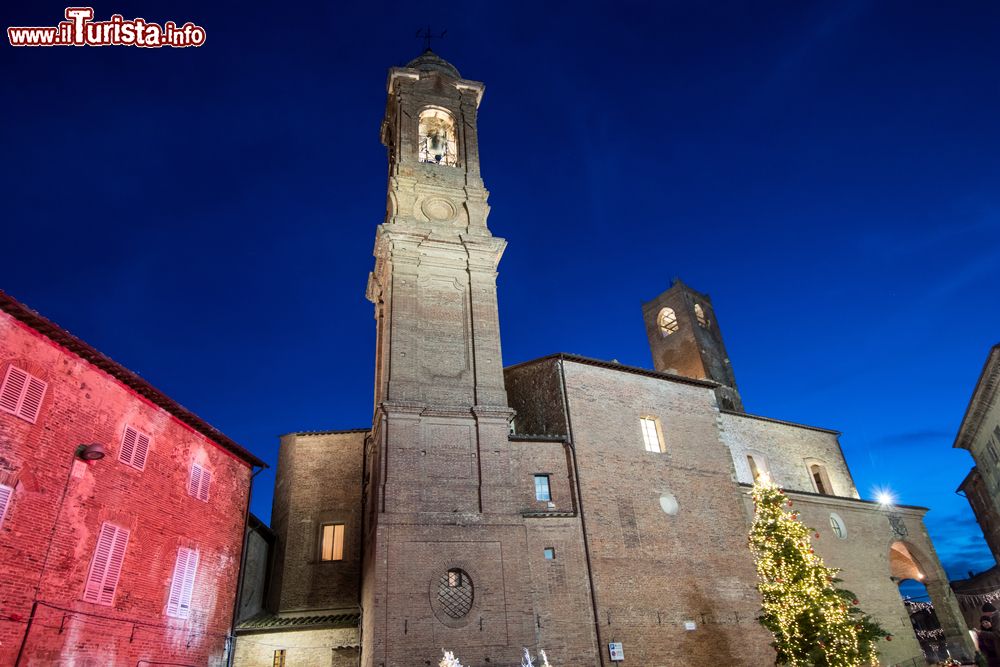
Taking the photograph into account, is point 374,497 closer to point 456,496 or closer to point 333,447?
point 456,496

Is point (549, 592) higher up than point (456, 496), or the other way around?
point (456, 496)

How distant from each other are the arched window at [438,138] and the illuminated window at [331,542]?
1490 cm

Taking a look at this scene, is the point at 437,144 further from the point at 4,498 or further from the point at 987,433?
the point at 987,433

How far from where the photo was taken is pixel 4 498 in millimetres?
11344

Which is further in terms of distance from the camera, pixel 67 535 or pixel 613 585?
pixel 613 585

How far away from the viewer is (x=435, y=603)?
16906mm

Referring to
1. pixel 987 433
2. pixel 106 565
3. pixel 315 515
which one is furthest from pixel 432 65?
pixel 987 433

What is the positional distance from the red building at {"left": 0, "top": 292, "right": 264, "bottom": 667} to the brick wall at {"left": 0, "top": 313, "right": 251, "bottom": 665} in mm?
24

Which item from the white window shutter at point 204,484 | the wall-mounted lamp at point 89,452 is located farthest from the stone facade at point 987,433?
the wall-mounted lamp at point 89,452

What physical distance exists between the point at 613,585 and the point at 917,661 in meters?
15.1

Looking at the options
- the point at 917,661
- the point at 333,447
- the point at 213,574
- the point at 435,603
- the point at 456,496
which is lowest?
the point at 917,661

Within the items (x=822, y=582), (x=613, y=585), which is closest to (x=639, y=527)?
(x=613, y=585)

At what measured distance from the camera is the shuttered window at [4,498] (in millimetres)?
11266

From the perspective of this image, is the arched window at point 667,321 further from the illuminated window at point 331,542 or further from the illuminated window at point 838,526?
the illuminated window at point 331,542
